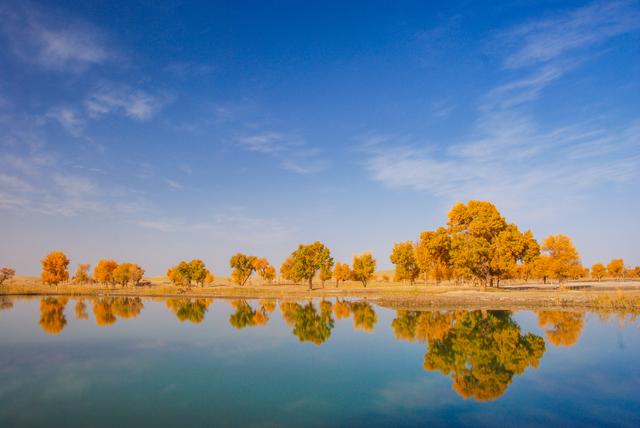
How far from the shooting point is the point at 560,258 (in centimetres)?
7538

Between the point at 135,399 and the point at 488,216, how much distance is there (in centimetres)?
6103

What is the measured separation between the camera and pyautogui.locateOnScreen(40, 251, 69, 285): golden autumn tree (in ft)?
350

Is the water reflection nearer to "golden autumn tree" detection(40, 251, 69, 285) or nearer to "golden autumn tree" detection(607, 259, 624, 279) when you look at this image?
"golden autumn tree" detection(40, 251, 69, 285)

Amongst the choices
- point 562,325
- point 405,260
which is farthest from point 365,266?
point 562,325

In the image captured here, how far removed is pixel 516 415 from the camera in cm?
1392

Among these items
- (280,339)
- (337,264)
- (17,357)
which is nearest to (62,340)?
(17,357)

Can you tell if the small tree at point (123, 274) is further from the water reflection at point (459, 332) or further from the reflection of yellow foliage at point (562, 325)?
the reflection of yellow foliage at point (562, 325)

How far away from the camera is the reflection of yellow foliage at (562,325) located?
89.0 ft

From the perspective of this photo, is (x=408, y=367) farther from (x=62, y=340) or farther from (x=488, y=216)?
(x=488, y=216)

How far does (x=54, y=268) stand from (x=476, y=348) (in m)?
113

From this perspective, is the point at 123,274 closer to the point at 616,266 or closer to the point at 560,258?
the point at 560,258

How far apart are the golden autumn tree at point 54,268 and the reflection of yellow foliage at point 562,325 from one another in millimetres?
110792

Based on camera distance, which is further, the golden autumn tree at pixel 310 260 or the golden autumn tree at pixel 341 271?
the golden autumn tree at pixel 341 271

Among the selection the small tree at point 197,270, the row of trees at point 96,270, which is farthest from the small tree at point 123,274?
the small tree at point 197,270
